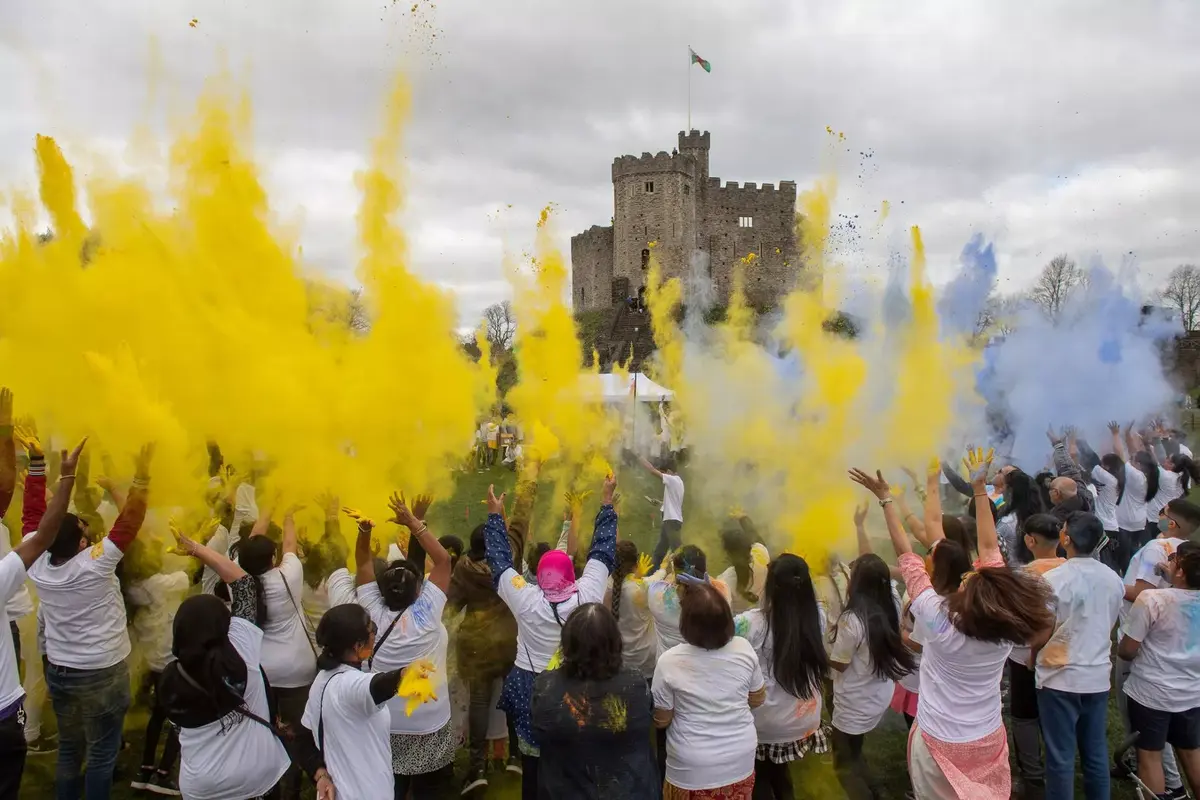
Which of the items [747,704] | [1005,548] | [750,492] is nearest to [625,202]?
[750,492]

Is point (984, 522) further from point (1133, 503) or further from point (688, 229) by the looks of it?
point (688, 229)

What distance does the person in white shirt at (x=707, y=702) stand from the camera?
3.04 metres

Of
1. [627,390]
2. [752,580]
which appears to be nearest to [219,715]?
[752,580]

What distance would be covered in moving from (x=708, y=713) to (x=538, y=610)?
3.20 feet

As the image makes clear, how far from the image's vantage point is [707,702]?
305 cm

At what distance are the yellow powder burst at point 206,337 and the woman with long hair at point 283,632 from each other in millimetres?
1536

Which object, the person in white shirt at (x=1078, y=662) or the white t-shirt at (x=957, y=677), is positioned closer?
the white t-shirt at (x=957, y=677)

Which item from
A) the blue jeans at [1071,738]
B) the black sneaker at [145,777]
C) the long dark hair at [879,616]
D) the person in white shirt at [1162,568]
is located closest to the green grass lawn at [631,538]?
the black sneaker at [145,777]

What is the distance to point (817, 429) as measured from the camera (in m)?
8.11

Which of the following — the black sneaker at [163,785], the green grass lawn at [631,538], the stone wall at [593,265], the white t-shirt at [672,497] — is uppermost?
the stone wall at [593,265]

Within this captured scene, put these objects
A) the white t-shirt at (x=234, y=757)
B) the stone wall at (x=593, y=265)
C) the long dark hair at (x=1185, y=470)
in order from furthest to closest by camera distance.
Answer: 1. the stone wall at (x=593, y=265)
2. the long dark hair at (x=1185, y=470)
3. the white t-shirt at (x=234, y=757)

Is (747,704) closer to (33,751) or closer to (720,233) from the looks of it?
(33,751)

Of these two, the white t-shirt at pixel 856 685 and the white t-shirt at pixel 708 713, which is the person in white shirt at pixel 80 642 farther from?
the white t-shirt at pixel 856 685

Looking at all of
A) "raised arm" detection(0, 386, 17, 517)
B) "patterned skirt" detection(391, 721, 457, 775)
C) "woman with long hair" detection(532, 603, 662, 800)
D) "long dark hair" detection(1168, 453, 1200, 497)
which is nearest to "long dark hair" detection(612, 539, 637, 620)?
"patterned skirt" detection(391, 721, 457, 775)
